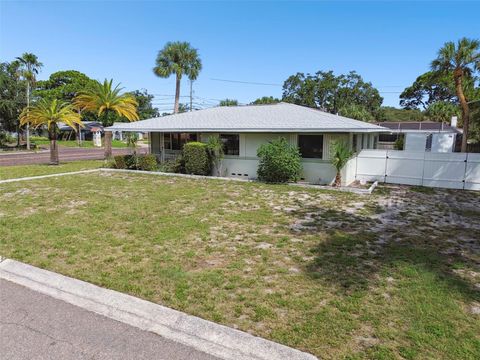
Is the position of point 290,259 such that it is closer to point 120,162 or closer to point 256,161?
point 256,161

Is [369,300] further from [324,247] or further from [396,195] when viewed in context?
[396,195]

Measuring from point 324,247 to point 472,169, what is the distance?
994cm

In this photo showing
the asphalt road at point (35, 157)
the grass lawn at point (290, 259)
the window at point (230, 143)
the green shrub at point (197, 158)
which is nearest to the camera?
the grass lawn at point (290, 259)

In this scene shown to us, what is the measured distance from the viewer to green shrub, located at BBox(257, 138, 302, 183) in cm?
1280

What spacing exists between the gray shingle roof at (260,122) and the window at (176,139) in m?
0.58

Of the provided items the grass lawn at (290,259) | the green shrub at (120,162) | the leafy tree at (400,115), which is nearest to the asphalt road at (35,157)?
the green shrub at (120,162)

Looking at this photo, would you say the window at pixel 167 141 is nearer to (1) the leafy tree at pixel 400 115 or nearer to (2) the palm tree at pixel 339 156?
(2) the palm tree at pixel 339 156

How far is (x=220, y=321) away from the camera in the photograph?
3.59 meters

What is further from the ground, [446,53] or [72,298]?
[446,53]

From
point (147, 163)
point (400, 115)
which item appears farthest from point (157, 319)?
point (400, 115)

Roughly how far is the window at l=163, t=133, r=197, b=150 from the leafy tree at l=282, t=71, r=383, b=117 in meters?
38.8

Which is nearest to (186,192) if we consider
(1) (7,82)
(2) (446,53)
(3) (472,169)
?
(3) (472,169)

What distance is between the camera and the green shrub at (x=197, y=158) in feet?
48.8

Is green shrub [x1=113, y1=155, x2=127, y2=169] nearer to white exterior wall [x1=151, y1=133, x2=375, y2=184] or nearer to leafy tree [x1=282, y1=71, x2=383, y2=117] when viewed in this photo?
white exterior wall [x1=151, y1=133, x2=375, y2=184]
